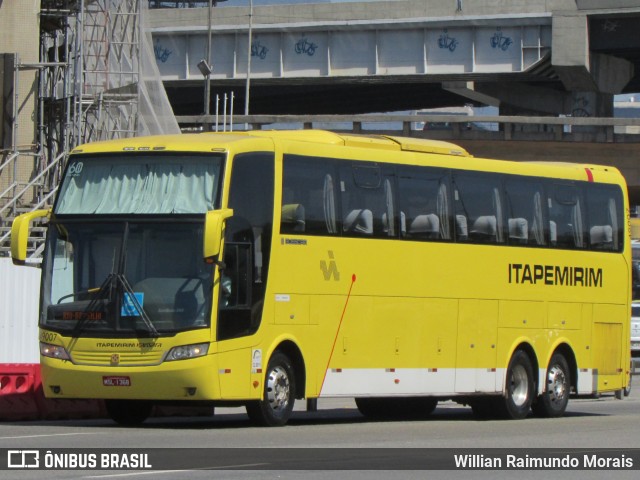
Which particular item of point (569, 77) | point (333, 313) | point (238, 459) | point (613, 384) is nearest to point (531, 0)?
point (569, 77)

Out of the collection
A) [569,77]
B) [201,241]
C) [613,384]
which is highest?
[569,77]

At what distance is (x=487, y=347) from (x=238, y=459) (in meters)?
9.35

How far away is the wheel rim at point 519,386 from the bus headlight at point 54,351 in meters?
7.76

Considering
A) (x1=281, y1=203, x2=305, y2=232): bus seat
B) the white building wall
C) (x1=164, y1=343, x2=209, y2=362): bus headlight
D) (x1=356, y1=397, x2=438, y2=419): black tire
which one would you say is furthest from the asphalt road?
the white building wall

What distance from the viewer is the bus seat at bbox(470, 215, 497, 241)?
2217 cm

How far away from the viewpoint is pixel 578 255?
79.2ft

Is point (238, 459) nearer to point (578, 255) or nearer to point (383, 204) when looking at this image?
point (383, 204)

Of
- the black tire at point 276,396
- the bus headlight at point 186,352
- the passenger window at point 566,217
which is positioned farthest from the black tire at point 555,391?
the bus headlight at point 186,352

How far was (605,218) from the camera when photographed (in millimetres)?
24750

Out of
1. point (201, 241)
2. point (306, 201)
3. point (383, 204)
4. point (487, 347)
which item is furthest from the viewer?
point (487, 347)

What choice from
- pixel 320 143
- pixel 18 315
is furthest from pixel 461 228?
pixel 18 315

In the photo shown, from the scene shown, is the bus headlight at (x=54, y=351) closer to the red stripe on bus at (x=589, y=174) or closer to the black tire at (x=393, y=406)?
the black tire at (x=393, y=406)

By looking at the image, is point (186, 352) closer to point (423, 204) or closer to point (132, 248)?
point (132, 248)

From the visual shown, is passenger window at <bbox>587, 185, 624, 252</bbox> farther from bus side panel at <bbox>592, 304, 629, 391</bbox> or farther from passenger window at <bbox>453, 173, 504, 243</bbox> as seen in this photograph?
passenger window at <bbox>453, 173, 504, 243</bbox>
